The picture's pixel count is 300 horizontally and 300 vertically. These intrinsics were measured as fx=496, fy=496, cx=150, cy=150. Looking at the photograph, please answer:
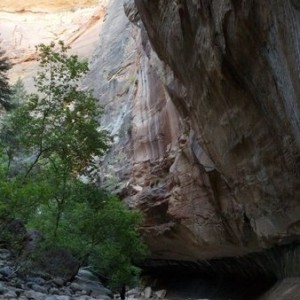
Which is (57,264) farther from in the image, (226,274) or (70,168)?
(226,274)

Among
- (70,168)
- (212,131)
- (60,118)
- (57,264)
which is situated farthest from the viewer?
(70,168)

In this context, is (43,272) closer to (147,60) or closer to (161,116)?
(161,116)

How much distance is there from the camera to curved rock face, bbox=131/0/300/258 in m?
8.74

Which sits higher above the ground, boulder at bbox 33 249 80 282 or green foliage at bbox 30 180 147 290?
green foliage at bbox 30 180 147 290

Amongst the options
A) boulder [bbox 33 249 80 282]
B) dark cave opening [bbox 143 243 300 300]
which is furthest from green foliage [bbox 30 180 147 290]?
dark cave opening [bbox 143 243 300 300]

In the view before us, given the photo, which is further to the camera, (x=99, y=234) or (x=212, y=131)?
(x=99, y=234)

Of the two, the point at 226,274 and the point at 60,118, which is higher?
A: the point at 60,118

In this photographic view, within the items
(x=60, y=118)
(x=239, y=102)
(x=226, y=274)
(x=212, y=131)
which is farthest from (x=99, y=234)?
(x=226, y=274)

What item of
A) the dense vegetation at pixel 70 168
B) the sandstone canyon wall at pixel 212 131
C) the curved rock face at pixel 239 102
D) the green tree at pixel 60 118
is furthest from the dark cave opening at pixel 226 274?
the green tree at pixel 60 118

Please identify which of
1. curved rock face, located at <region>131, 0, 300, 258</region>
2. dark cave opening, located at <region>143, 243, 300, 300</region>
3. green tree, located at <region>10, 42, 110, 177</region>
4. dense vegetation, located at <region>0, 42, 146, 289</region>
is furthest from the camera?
dark cave opening, located at <region>143, 243, 300, 300</region>

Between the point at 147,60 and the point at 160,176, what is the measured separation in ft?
18.3

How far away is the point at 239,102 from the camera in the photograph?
39.8 feet

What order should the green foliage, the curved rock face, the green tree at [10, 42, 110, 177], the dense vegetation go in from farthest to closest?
the green foliage < the dense vegetation < the green tree at [10, 42, 110, 177] < the curved rock face

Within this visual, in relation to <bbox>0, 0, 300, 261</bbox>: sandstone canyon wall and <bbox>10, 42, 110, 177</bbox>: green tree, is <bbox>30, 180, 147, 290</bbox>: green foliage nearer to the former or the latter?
<bbox>10, 42, 110, 177</bbox>: green tree
